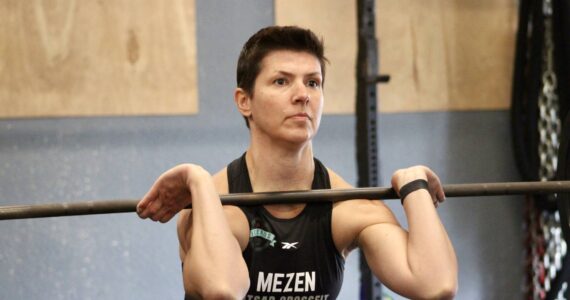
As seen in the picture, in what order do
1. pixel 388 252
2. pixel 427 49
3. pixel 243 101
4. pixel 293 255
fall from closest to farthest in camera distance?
pixel 388 252 → pixel 293 255 → pixel 243 101 → pixel 427 49

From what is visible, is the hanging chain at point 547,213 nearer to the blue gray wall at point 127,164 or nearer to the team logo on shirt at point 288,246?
the blue gray wall at point 127,164

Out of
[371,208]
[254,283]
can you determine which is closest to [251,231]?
[254,283]

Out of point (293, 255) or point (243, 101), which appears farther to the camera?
point (243, 101)

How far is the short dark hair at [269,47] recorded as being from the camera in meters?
2.25

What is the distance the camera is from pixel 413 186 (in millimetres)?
2107

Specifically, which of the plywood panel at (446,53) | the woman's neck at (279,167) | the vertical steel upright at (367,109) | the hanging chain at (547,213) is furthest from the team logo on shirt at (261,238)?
the hanging chain at (547,213)

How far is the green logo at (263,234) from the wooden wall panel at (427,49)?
61.7 inches

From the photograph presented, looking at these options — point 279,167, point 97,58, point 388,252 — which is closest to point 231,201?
point 279,167

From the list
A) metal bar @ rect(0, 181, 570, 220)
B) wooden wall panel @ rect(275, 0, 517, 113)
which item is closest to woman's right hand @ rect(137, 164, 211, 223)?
metal bar @ rect(0, 181, 570, 220)

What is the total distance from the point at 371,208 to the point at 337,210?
0.32 ft

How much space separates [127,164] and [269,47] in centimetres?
140

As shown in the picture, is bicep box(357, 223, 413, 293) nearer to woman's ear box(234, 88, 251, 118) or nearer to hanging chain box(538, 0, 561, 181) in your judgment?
woman's ear box(234, 88, 251, 118)

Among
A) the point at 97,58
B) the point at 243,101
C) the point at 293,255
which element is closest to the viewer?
the point at 293,255

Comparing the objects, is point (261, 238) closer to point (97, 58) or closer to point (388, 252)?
point (388, 252)
